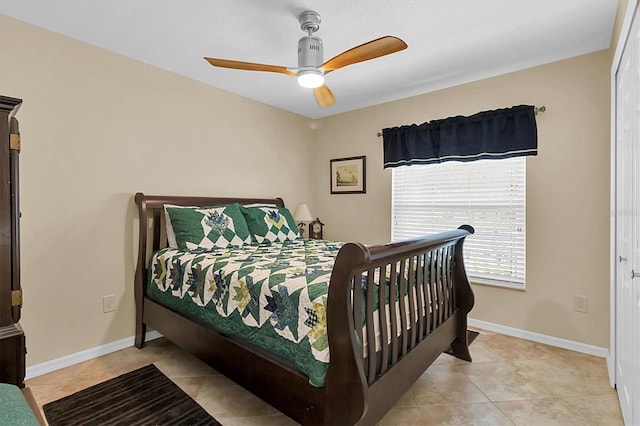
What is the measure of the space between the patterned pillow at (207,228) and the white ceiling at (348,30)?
128 cm

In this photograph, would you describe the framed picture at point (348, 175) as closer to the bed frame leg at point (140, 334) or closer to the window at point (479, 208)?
the window at point (479, 208)

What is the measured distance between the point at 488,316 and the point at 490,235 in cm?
76

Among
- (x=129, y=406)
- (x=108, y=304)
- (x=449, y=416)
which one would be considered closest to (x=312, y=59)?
(x=449, y=416)

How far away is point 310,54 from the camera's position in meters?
1.99

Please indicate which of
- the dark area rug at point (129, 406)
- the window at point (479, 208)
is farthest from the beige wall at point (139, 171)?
the dark area rug at point (129, 406)

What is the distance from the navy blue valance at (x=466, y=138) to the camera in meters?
2.79

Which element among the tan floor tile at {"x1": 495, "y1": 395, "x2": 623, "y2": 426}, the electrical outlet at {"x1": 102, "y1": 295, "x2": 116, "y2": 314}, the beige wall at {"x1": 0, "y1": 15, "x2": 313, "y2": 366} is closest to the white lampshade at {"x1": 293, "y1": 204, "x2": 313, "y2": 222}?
the beige wall at {"x1": 0, "y1": 15, "x2": 313, "y2": 366}

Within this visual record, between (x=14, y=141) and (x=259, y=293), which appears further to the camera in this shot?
(x=259, y=293)

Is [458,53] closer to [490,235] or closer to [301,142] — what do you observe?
[490,235]

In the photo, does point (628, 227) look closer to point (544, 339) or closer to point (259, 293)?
point (544, 339)

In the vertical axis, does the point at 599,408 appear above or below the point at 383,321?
below

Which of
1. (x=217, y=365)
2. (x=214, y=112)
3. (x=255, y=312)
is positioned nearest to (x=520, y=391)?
(x=255, y=312)

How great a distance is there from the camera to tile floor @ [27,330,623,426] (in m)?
1.80

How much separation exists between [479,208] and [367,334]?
2.20 meters
